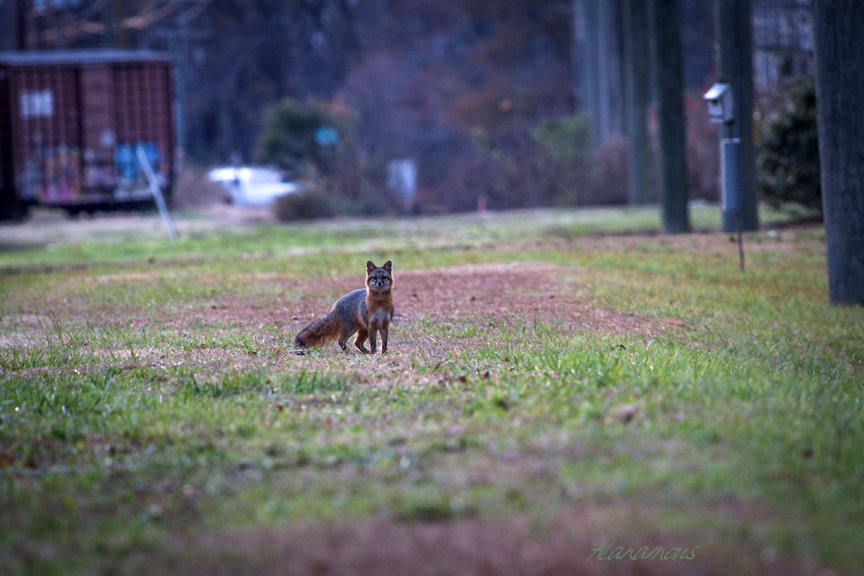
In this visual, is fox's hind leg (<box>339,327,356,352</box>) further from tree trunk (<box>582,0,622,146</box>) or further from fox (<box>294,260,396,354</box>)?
tree trunk (<box>582,0,622,146</box>)

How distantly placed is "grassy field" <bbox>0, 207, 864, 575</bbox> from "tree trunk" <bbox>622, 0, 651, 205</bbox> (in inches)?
813

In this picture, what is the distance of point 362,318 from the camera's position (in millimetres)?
8422

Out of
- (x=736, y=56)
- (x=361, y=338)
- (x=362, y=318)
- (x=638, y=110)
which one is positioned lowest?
(x=361, y=338)

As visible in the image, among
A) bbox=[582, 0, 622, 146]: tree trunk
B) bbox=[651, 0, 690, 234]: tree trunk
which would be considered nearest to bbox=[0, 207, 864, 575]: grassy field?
bbox=[651, 0, 690, 234]: tree trunk

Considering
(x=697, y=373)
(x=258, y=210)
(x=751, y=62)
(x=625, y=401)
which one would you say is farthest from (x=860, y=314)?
(x=258, y=210)

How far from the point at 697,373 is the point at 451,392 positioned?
1881 millimetres

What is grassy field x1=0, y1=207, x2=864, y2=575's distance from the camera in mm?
4109

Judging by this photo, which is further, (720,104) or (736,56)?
(736,56)

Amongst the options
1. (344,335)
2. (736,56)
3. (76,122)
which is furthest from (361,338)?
(76,122)

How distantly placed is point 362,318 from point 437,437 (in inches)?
118

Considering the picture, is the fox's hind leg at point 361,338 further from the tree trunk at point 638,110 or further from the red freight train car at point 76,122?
the tree trunk at point 638,110
